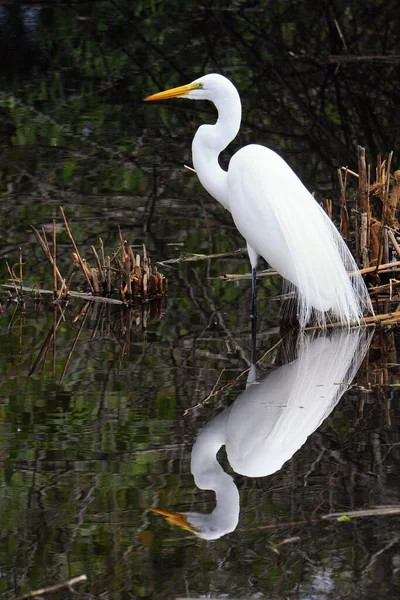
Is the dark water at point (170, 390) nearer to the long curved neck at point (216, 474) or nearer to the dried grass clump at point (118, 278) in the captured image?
the long curved neck at point (216, 474)

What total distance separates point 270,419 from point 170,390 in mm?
458

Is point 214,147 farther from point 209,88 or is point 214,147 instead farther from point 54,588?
point 54,588

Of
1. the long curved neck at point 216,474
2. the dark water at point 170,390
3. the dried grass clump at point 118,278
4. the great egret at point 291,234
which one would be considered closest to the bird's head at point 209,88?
the great egret at point 291,234

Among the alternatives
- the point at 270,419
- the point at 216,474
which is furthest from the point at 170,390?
the point at 216,474

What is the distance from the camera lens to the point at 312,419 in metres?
3.94

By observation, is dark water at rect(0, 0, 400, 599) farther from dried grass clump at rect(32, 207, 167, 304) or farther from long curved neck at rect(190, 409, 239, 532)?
dried grass clump at rect(32, 207, 167, 304)

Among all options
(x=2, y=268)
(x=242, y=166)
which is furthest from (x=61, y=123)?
(x=242, y=166)

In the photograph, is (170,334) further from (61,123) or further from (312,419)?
(61,123)

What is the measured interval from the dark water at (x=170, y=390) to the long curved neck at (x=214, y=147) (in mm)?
541

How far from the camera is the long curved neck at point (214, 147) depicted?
5176 millimetres

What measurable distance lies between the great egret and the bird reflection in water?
0.51 feet

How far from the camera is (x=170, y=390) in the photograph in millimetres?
4215

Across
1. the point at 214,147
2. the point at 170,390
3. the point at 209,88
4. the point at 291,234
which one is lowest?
the point at 170,390

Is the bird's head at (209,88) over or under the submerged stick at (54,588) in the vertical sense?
over
